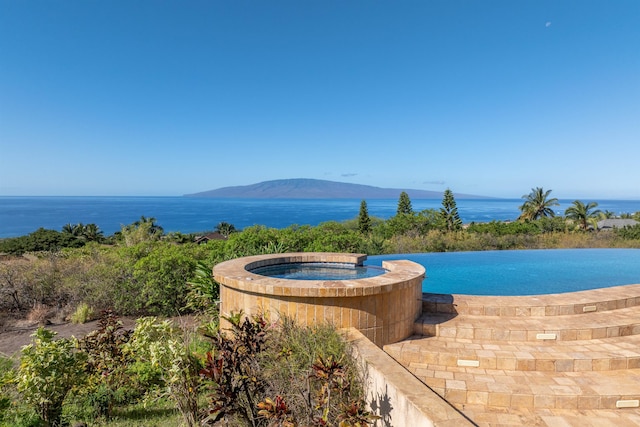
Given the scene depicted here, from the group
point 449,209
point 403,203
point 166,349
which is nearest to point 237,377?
point 166,349

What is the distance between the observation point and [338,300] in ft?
14.1

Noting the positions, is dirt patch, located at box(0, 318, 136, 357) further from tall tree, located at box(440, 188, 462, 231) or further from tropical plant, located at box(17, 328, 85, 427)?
tall tree, located at box(440, 188, 462, 231)

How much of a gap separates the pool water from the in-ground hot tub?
1376mm

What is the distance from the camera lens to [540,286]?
871 centimetres

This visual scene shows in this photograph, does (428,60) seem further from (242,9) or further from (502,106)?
(242,9)

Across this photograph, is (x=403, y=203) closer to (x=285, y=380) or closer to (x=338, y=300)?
(x=338, y=300)

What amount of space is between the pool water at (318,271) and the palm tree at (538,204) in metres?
38.0

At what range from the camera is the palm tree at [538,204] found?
37.6 meters

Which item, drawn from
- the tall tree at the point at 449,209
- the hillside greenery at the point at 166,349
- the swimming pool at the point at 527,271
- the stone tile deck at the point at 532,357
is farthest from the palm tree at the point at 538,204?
the stone tile deck at the point at 532,357

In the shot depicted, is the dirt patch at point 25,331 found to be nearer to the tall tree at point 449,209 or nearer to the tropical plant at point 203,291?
the tropical plant at point 203,291

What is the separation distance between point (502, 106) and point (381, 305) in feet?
77.1

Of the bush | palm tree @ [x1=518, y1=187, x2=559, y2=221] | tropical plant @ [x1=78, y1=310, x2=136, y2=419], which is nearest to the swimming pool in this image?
the bush

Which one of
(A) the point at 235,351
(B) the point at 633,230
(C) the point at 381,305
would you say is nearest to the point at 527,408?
(C) the point at 381,305

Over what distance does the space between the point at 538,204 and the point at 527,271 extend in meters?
33.9
